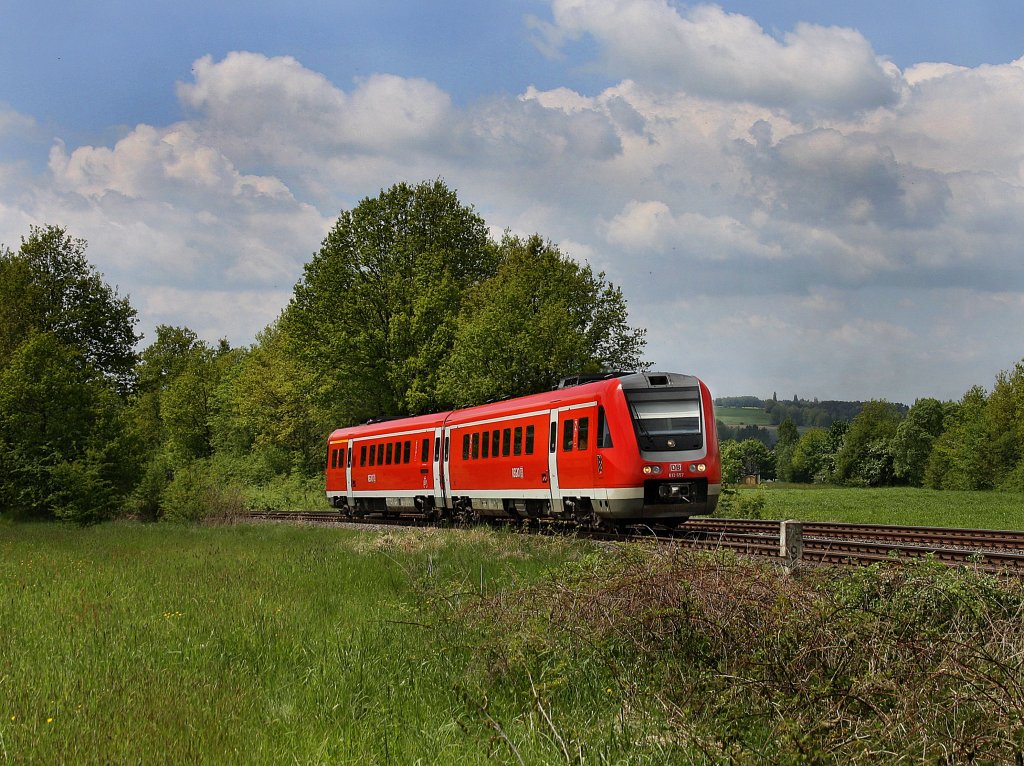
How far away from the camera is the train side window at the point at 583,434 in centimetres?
2148

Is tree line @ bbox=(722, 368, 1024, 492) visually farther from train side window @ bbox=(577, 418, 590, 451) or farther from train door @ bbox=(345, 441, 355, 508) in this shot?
train side window @ bbox=(577, 418, 590, 451)

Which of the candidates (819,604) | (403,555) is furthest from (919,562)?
(403,555)

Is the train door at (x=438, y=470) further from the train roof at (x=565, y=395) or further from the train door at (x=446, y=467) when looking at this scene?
the train roof at (x=565, y=395)

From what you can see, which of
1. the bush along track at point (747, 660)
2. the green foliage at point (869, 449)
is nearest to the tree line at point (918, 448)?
the green foliage at point (869, 449)

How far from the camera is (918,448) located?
363 ft

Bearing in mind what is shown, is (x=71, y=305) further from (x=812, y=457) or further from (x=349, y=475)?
(x=812, y=457)

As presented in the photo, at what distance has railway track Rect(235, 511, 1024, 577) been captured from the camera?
1641 centimetres

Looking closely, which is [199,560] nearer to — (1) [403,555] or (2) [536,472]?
(1) [403,555]

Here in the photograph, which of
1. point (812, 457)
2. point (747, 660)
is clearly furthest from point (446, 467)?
point (812, 457)

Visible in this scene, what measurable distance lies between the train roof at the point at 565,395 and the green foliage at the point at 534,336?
8504 millimetres

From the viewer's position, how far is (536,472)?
2370 centimetres

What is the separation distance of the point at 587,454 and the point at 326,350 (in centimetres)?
2695

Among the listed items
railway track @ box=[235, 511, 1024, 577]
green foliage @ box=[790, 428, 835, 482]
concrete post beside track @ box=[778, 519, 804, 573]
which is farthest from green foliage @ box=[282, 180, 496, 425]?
green foliage @ box=[790, 428, 835, 482]

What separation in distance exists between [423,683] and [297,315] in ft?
132
